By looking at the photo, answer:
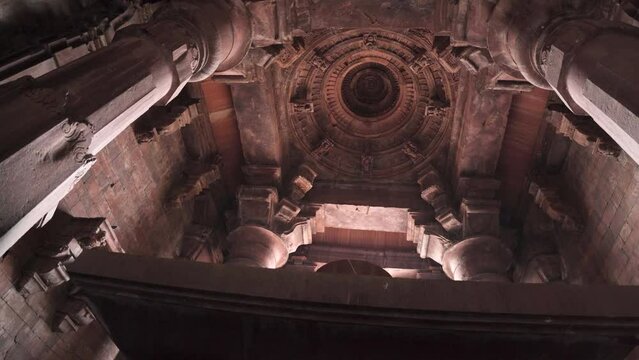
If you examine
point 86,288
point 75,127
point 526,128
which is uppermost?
point 75,127

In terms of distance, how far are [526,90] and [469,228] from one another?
2.49m

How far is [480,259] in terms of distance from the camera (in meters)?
7.65

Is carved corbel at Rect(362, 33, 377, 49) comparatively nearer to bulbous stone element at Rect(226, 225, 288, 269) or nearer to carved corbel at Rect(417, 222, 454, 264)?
carved corbel at Rect(417, 222, 454, 264)

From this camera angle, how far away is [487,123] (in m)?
7.88

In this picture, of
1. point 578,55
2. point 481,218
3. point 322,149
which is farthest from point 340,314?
point 322,149

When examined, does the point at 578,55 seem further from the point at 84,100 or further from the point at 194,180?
the point at 194,180

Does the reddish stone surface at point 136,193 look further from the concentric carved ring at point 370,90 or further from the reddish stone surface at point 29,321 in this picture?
the concentric carved ring at point 370,90

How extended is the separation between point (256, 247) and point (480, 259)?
153 inches

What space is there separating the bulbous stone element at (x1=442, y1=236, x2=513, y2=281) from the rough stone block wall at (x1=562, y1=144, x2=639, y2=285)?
1.06 m

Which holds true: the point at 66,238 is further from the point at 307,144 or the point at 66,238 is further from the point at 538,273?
the point at 538,273

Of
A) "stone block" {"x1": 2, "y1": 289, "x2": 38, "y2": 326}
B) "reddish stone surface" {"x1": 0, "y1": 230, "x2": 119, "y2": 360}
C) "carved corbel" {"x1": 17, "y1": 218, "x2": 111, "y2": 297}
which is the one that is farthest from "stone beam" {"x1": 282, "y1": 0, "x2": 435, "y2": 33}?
"stone block" {"x1": 2, "y1": 289, "x2": 38, "y2": 326}

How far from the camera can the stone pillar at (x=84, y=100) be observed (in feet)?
9.11

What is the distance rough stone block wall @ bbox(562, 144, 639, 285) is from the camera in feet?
18.5

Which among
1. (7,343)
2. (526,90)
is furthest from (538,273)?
(7,343)
